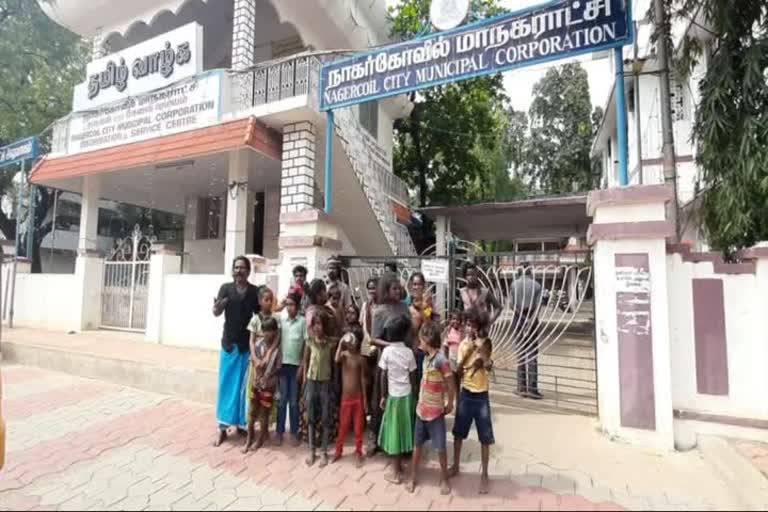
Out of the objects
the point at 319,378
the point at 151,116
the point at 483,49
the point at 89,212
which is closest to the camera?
the point at 319,378

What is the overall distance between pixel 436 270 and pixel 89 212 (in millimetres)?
8975

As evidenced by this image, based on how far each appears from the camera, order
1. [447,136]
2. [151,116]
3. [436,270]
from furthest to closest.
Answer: [447,136]
[151,116]
[436,270]

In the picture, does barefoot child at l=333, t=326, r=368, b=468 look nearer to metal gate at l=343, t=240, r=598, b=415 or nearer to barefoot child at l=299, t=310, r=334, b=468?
barefoot child at l=299, t=310, r=334, b=468

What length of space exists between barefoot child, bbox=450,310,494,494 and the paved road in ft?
1.21

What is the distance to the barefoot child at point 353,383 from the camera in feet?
11.3

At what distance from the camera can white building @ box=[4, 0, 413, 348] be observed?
7.59 m

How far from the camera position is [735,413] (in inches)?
144

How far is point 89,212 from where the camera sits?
10.1 metres

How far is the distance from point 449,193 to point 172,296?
33.8 feet

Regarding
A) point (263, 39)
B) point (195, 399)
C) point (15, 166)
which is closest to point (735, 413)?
point (195, 399)

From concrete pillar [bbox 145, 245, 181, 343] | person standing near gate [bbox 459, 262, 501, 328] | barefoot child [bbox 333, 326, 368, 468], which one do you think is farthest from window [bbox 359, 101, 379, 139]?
barefoot child [bbox 333, 326, 368, 468]

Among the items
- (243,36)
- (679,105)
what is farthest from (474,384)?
(679,105)

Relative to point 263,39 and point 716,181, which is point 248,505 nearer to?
point 716,181

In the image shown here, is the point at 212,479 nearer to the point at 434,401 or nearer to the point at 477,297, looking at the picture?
the point at 434,401
